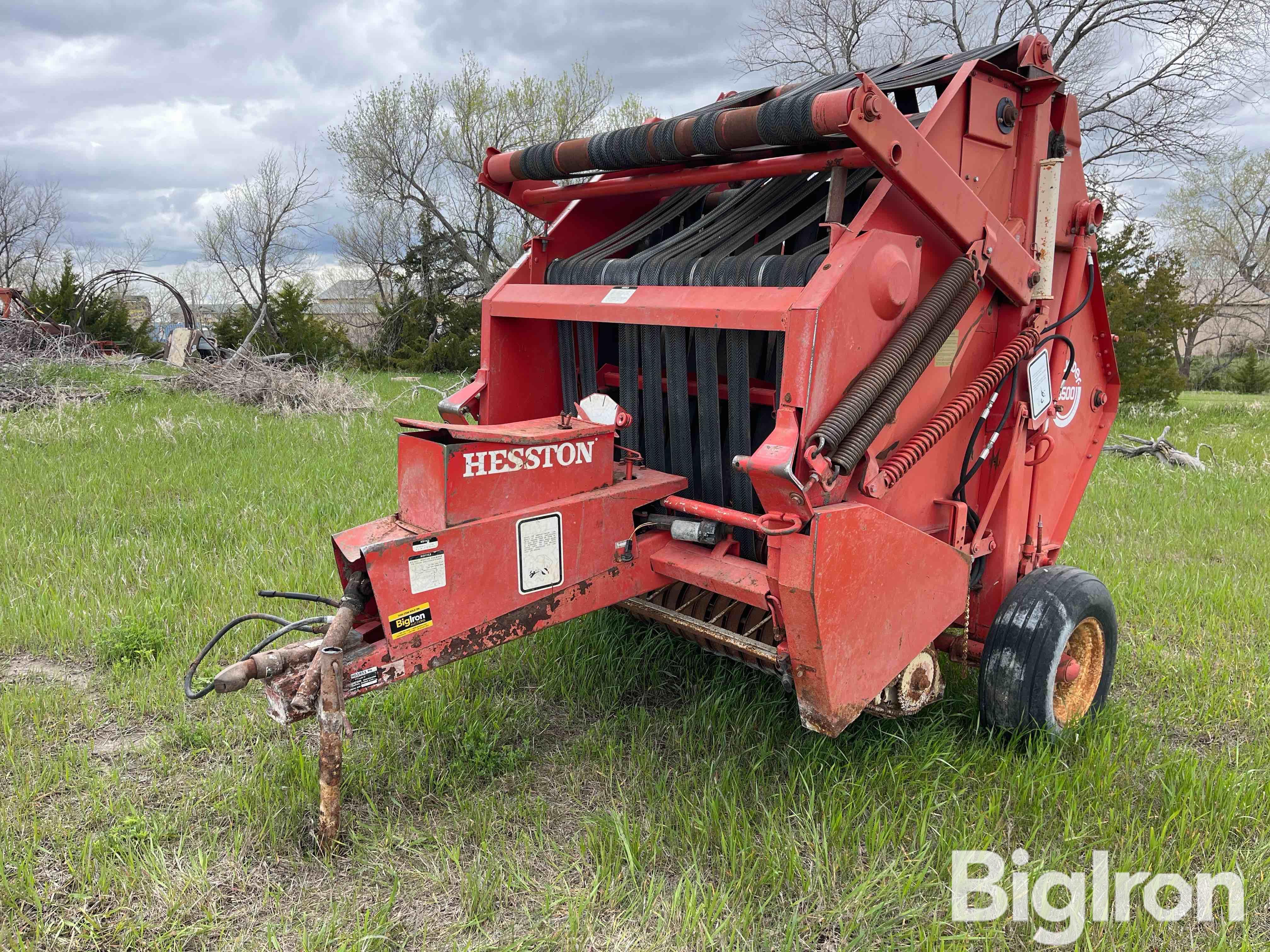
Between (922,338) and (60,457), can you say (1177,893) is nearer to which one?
(922,338)

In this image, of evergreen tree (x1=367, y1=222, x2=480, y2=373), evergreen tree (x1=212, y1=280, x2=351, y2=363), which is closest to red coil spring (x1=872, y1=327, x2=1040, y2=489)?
evergreen tree (x1=212, y1=280, x2=351, y2=363)

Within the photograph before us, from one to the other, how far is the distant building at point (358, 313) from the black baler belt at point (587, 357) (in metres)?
21.4

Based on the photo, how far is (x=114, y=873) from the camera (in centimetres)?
250

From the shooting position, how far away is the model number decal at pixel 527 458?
8.30 feet

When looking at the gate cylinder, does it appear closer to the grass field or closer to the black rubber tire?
the black rubber tire

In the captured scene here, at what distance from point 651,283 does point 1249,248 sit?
37.3 meters

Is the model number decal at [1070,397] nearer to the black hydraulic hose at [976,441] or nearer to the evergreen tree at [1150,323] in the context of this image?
the black hydraulic hose at [976,441]

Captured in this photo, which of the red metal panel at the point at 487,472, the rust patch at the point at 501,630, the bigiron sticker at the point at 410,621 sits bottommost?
the rust patch at the point at 501,630

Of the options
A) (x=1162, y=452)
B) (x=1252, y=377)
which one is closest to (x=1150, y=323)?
(x=1162, y=452)

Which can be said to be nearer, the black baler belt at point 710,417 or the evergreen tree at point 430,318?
the black baler belt at point 710,417

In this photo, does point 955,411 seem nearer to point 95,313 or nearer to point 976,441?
point 976,441

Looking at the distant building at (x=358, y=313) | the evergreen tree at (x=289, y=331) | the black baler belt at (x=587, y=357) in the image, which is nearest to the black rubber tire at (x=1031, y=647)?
the black baler belt at (x=587, y=357)

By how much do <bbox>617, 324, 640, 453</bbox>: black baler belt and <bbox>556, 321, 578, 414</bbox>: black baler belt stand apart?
306 millimetres

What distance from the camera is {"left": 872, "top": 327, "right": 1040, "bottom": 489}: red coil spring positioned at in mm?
2658
